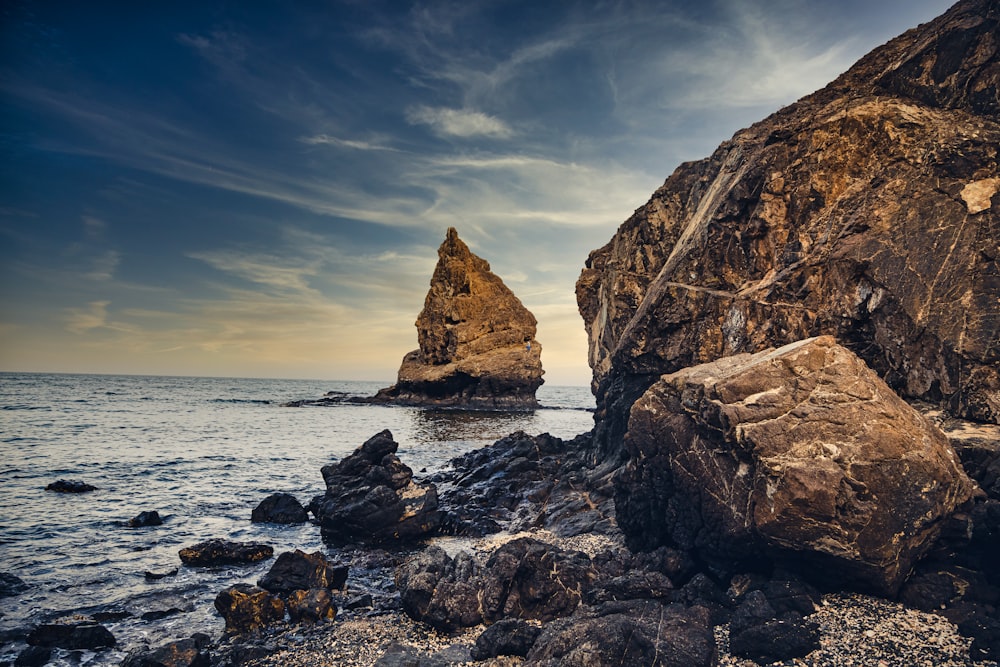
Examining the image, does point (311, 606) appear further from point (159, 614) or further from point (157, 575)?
point (157, 575)

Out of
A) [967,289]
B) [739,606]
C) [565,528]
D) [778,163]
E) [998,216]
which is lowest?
[565,528]

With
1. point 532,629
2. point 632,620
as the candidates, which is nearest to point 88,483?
point 532,629

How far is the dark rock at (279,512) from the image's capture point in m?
19.0

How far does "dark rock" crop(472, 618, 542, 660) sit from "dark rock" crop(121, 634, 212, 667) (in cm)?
511

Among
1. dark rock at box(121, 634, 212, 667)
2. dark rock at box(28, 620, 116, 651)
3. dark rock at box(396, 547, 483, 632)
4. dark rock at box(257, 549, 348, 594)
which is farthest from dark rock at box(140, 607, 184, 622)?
dark rock at box(396, 547, 483, 632)

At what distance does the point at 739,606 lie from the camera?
29.8 ft

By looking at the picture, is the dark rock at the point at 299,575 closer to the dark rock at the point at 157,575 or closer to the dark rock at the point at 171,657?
the dark rock at the point at 171,657

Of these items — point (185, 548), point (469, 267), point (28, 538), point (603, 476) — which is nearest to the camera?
point (185, 548)

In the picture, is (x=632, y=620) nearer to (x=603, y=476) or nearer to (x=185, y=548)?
(x=603, y=476)

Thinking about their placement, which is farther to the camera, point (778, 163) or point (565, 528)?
point (565, 528)

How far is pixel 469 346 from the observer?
84.4 m

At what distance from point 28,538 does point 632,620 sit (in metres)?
19.6

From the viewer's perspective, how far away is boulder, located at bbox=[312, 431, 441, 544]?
1692 cm

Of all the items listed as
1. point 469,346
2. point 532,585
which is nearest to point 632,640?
point 532,585
